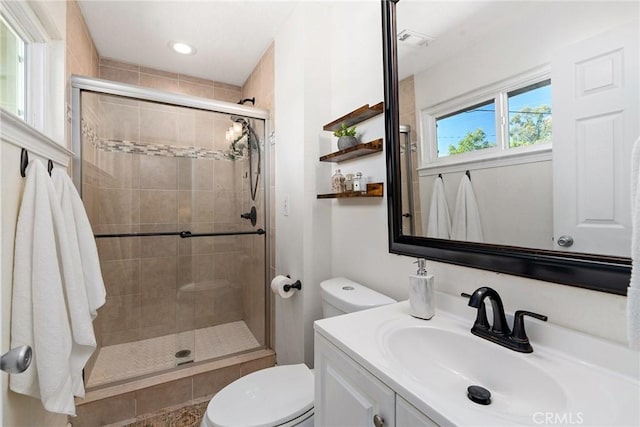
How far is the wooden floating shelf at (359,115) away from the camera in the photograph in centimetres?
128

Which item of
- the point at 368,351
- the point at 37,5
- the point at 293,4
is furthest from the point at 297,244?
the point at 37,5

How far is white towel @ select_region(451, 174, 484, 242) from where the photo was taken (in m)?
0.89

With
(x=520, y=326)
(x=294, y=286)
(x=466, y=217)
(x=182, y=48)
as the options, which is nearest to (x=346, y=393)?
(x=520, y=326)

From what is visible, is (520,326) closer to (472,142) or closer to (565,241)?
(565,241)

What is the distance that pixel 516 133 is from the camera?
2.60ft

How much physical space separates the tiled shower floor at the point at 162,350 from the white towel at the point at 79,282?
29.5 inches

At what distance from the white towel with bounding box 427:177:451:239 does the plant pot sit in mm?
525


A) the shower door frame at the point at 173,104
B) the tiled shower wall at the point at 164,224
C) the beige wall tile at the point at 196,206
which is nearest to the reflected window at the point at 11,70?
the shower door frame at the point at 173,104

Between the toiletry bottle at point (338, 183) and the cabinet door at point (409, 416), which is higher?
the toiletry bottle at point (338, 183)

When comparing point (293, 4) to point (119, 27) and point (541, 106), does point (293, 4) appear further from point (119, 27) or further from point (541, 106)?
point (541, 106)

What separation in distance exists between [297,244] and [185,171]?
1.04 metres

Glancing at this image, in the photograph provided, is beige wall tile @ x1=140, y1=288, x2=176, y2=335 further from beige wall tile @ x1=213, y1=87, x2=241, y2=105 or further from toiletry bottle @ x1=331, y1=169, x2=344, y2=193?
beige wall tile @ x1=213, y1=87, x2=241, y2=105

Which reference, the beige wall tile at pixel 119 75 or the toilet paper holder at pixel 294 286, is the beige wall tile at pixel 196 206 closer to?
the toilet paper holder at pixel 294 286

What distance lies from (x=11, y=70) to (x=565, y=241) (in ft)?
6.43
